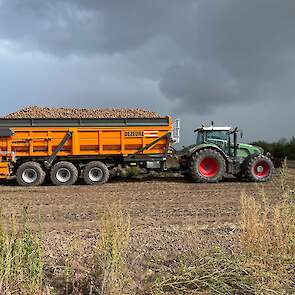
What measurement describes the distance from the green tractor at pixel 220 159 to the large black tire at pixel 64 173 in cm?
387

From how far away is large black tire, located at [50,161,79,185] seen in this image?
1522 cm

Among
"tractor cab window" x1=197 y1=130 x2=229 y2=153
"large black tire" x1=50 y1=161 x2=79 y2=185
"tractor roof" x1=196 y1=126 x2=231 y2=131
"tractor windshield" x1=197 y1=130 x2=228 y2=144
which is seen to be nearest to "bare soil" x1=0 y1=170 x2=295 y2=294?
"large black tire" x1=50 y1=161 x2=79 y2=185

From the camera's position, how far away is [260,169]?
16.0m

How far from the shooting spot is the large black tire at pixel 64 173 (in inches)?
599

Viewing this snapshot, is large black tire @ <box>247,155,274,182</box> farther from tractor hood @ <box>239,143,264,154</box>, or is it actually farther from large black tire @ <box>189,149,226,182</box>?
large black tire @ <box>189,149,226,182</box>

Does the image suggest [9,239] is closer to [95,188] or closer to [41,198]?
[41,198]

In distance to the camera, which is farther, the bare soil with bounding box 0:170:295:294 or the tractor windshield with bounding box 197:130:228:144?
the tractor windshield with bounding box 197:130:228:144

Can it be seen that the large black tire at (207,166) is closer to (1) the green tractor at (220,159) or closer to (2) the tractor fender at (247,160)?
(1) the green tractor at (220,159)

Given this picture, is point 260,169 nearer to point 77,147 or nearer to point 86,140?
point 86,140

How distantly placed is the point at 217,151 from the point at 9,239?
472 inches

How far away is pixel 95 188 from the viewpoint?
14.5 metres

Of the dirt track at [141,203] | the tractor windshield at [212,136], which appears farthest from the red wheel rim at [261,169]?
the tractor windshield at [212,136]

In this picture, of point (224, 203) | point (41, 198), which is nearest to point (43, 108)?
point (41, 198)

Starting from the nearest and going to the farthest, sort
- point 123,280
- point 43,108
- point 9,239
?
point 123,280, point 9,239, point 43,108
